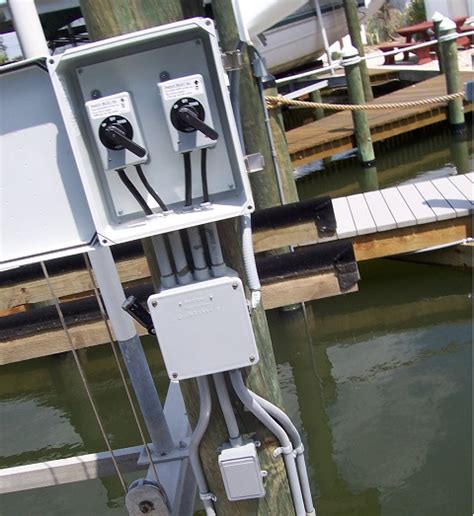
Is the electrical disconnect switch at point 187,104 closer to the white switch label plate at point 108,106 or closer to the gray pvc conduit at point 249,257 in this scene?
the white switch label plate at point 108,106

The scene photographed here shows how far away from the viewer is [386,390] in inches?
173

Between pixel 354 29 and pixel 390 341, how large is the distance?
8465 mm

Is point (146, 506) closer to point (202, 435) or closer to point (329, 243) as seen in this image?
point (202, 435)

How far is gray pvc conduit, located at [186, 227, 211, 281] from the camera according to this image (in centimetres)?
183

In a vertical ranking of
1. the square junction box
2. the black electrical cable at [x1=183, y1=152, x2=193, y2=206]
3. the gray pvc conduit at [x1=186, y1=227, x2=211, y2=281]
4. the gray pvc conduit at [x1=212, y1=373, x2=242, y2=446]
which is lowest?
the gray pvc conduit at [x1=212, y1=373, x2=242, y2=446]

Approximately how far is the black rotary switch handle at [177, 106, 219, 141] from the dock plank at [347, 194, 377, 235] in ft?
12.1

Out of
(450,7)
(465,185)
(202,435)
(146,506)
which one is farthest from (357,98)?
(450,7)

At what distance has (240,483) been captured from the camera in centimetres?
199

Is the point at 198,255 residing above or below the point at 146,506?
above

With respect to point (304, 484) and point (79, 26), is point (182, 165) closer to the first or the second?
point (304, 484)

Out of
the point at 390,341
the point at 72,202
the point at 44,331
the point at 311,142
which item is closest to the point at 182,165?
the point at 72,202

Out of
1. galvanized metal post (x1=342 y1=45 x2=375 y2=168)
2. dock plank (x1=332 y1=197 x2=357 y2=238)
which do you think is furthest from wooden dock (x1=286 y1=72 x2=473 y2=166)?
dock plank (x1=332 y1=197 x2=357 y2=238)

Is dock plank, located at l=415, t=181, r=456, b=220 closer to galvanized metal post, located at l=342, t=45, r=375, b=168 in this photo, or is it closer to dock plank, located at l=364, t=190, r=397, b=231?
dock plank, located at l=364, t=190, r=397, b=231

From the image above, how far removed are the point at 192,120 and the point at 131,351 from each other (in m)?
1.10
